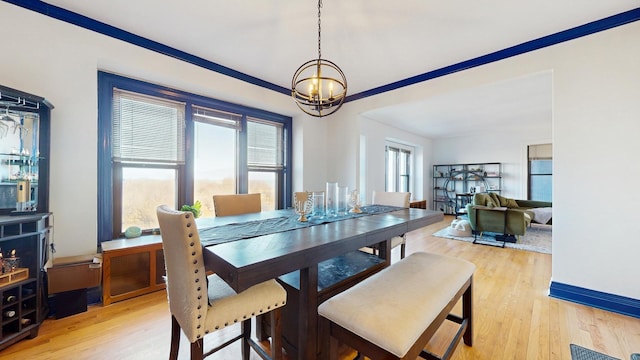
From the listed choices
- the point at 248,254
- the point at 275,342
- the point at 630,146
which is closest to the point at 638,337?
the point at 630,146

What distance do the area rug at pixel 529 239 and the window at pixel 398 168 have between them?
192cm

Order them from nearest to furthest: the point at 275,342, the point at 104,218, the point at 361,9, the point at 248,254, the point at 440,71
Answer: the point at 248,254 < the point at 275,342 < the point at 361,9 < the point at 104,218 < the point at 440,71

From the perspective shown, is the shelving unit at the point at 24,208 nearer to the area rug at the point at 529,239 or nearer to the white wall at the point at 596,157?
the white wall at the point at 596,157

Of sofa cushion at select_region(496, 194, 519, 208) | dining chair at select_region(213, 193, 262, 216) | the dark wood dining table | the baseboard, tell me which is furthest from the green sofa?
dining chair at select_region(213, 193, 262, 216)

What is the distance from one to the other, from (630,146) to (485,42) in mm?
1577

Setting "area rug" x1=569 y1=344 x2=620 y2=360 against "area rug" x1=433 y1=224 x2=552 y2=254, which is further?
"area rug" x1=433 y1=224 x2=552 y2=254

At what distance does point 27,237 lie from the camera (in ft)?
5.89

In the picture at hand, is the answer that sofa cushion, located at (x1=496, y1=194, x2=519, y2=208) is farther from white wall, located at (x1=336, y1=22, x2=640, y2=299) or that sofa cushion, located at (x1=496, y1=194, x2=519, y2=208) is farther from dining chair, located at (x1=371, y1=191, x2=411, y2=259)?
dining chair, located at (x1=371, y1=191, x2=411, y2=259)

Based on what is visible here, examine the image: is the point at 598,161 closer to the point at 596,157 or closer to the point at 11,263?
the point at 596,157

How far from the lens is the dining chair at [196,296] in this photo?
1094 mm

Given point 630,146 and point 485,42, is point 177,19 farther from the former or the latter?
point 630,146

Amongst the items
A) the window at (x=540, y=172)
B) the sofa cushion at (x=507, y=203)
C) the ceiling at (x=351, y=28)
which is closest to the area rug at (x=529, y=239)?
the sofa cushion at (x=507, y=203)

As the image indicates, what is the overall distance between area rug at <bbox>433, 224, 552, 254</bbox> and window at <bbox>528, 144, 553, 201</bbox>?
51.2 inches

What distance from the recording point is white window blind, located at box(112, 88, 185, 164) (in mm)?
2676
